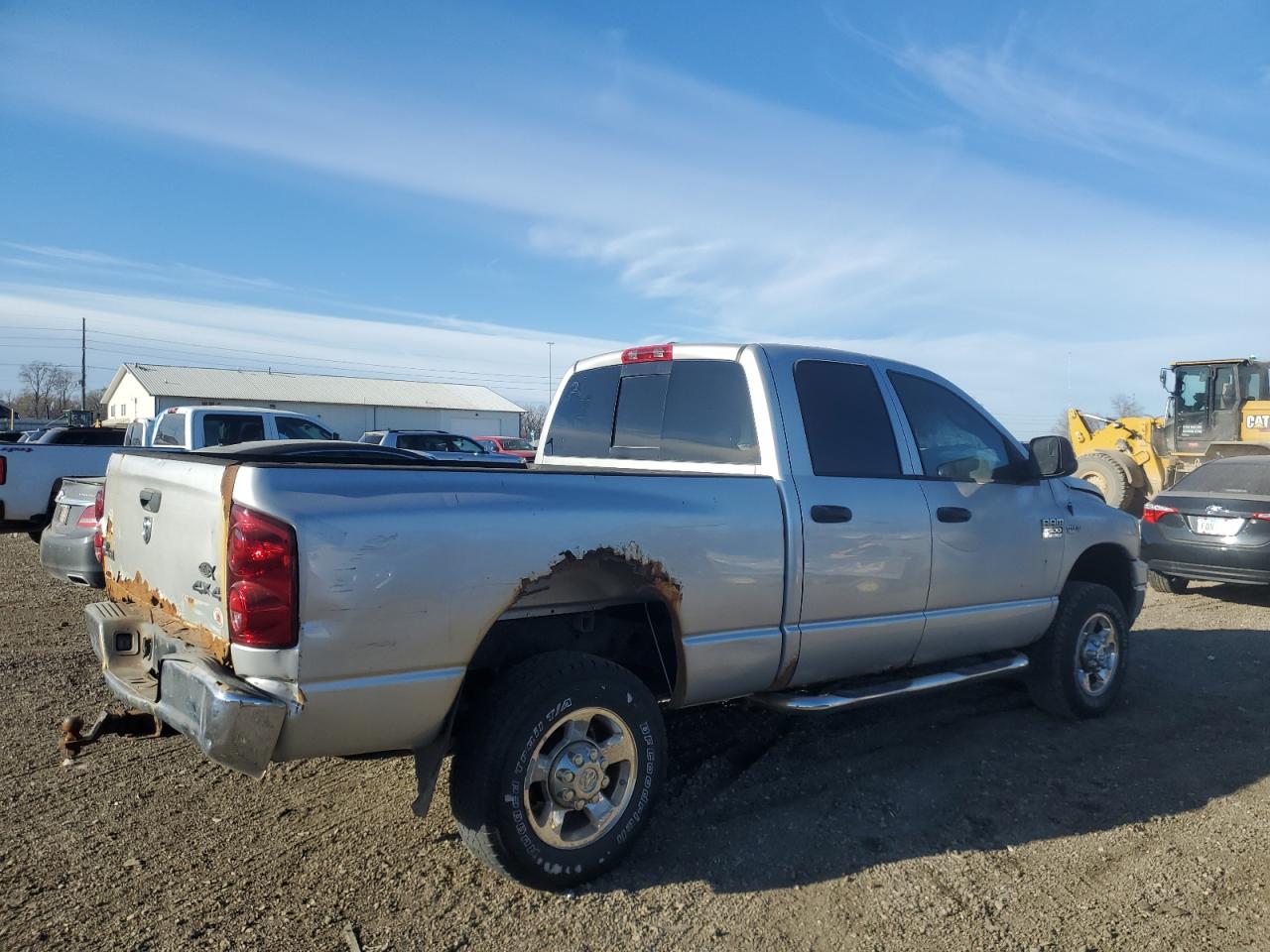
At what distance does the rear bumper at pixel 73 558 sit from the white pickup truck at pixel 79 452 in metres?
2.54

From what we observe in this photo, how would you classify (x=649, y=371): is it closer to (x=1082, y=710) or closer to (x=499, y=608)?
(x=499, y=608)

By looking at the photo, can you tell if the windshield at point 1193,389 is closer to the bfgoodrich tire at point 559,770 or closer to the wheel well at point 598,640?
the wheel well at point 598,640

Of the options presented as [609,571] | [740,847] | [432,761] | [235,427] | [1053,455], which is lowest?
[740,847]

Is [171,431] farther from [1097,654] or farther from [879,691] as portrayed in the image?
[1097,654]

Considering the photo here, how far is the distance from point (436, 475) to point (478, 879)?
60.3 inches

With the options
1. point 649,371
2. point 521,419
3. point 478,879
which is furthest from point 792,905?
point 521,419

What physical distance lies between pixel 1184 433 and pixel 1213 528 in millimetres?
9854

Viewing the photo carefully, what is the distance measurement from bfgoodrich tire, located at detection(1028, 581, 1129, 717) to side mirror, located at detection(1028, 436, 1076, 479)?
835 millimetres

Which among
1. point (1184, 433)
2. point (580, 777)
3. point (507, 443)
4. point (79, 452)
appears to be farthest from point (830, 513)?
point (507, 443)

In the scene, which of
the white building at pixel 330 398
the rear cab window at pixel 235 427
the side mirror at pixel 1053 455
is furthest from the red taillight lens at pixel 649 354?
the white building at pixel 330 398

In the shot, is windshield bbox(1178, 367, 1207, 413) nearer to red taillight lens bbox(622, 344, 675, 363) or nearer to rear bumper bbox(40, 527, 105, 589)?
red taillight lens bbox(622, 344, 675, 363)

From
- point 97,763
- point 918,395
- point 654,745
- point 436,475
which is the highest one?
point 918,395

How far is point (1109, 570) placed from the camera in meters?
5.90

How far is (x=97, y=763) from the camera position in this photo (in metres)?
4.39
